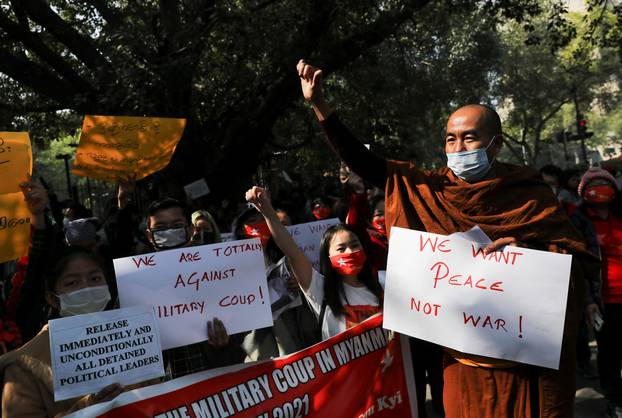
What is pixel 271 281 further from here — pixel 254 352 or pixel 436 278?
pixel 436 278

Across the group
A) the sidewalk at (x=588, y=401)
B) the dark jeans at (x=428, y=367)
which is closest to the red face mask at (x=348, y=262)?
the dark jeans at (x=428, y=367)

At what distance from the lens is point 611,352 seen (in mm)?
4402

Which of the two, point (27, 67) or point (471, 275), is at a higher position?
point (27, 67)

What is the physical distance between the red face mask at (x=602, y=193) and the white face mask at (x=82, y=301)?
3422mm

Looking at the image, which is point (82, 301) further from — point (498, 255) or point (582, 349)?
point (582, 349)

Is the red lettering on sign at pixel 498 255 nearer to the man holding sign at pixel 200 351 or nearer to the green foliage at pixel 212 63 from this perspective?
the man holding sign at pixel 200 351

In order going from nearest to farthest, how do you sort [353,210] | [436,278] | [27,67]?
[436,278] < [353,210] < [27,67]

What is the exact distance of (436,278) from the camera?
2.61m

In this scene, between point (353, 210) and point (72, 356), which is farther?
point (353, 210)

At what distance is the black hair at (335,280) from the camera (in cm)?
336

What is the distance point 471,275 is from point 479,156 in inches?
18.7

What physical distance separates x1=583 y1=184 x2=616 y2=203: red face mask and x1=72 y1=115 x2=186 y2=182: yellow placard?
3.29m

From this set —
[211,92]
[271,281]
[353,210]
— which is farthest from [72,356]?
[211,92]

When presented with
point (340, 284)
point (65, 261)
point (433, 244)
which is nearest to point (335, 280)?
point (340, 284)
